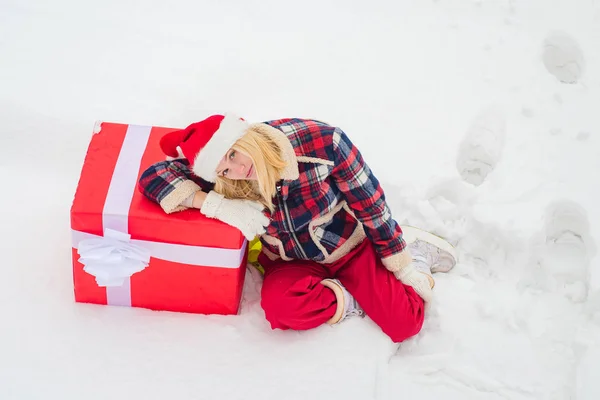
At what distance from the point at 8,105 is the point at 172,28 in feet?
1.96

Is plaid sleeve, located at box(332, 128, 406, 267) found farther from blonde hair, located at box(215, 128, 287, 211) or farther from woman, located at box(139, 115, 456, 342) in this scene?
blonde hair, located at box(215, 128, 287, 211)

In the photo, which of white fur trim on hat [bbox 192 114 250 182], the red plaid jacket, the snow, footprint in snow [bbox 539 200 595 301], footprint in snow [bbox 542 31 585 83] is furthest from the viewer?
footprint in snow [bbox 542 31 585 83]

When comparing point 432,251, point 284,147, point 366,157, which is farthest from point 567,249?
point 284,147

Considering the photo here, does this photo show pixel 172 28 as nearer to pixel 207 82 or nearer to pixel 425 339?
pixel 207 82

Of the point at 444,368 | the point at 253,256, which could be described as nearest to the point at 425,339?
the point at 444,368

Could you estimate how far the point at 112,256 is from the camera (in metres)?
1.73

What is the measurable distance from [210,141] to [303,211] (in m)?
0.30

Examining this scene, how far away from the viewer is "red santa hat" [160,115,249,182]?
1543 mm

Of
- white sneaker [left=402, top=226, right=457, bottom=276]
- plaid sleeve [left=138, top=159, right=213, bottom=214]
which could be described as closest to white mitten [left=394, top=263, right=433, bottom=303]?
white sneaker [left=402, top=226, right=457, bottom=276]

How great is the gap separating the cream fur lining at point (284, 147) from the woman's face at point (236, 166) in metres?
0.07

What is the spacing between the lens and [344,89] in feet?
7.97

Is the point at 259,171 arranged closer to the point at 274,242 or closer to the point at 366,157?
the point at 274,242

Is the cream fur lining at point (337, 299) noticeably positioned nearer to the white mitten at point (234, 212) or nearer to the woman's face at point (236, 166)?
the white mitten at point (234, 212)

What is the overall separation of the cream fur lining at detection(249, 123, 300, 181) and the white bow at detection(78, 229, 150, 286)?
0.39 meters
